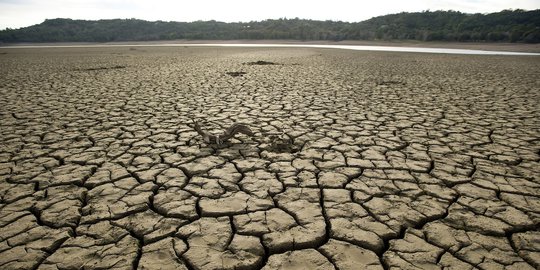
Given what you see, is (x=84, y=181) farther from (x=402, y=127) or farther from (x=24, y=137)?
(x=402, y=127)

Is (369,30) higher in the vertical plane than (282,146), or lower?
higher

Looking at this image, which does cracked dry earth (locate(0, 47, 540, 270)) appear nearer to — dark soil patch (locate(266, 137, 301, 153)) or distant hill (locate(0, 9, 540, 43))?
dark soil patch (locate(266, 137, 301, 153))

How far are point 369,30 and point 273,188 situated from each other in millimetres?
55001

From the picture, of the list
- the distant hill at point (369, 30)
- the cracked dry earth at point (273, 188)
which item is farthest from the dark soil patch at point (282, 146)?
the distant hill at point (369, 30)

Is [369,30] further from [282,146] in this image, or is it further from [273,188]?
[273,188]

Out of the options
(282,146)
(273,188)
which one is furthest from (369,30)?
(273,188)

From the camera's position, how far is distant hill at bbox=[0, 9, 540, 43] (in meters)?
36.1

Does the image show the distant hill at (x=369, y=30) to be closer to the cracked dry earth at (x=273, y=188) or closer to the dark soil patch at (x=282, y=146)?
the cracked dry earth at (x=273, y=188)

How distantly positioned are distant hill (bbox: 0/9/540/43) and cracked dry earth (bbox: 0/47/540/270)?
35.6 m

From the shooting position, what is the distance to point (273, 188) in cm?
243

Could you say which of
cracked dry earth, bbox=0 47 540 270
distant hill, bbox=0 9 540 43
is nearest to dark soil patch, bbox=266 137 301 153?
cracked dry earth, bbox=0 47 540 270

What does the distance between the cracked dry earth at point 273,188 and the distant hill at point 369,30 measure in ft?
117

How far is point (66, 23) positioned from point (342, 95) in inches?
3826

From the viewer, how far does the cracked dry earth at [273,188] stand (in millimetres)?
1711
